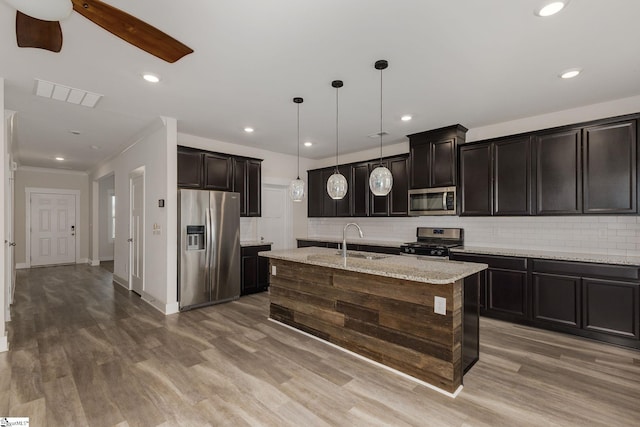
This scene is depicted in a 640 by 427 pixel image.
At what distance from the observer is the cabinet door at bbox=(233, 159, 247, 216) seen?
5172 millimetres

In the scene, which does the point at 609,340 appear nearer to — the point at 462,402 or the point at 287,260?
the point at 462,402

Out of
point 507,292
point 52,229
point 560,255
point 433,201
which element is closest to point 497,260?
point 507,292

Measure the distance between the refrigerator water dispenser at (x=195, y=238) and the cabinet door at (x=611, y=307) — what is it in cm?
479

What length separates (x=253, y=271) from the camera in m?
5.25

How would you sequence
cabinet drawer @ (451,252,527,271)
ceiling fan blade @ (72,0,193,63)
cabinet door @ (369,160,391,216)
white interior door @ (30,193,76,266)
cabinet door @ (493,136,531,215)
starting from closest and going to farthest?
ceiling fan blade @ (72,0,193,63) < cabinet drawer @ (451,252,527,271) < cabinet door @ (493,136,531,215) < cabinet door @ (369,160,391,216) < white interior door @ (30,193,76,266)

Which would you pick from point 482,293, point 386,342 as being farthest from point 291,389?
point 482,293

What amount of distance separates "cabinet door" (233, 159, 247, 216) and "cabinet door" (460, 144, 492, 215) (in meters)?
3.51

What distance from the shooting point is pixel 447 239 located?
4785 millimetres

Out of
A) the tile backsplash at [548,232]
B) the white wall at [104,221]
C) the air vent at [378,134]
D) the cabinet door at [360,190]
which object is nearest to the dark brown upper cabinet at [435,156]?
the air vent at [378,134]

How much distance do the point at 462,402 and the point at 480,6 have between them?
2719mm

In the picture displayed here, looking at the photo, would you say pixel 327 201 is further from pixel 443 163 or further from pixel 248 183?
pixel 443 163

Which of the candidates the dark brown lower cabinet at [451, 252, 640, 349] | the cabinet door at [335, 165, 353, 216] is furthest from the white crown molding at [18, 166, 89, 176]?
the dark brown lower cabinet at [451, 252, 640, 349]

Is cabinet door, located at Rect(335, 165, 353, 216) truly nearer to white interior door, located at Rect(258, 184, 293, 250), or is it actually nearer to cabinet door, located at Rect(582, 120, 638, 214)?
white interior door, located at Rect(258, 184, 293, 250)

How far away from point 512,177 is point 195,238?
446 cm
